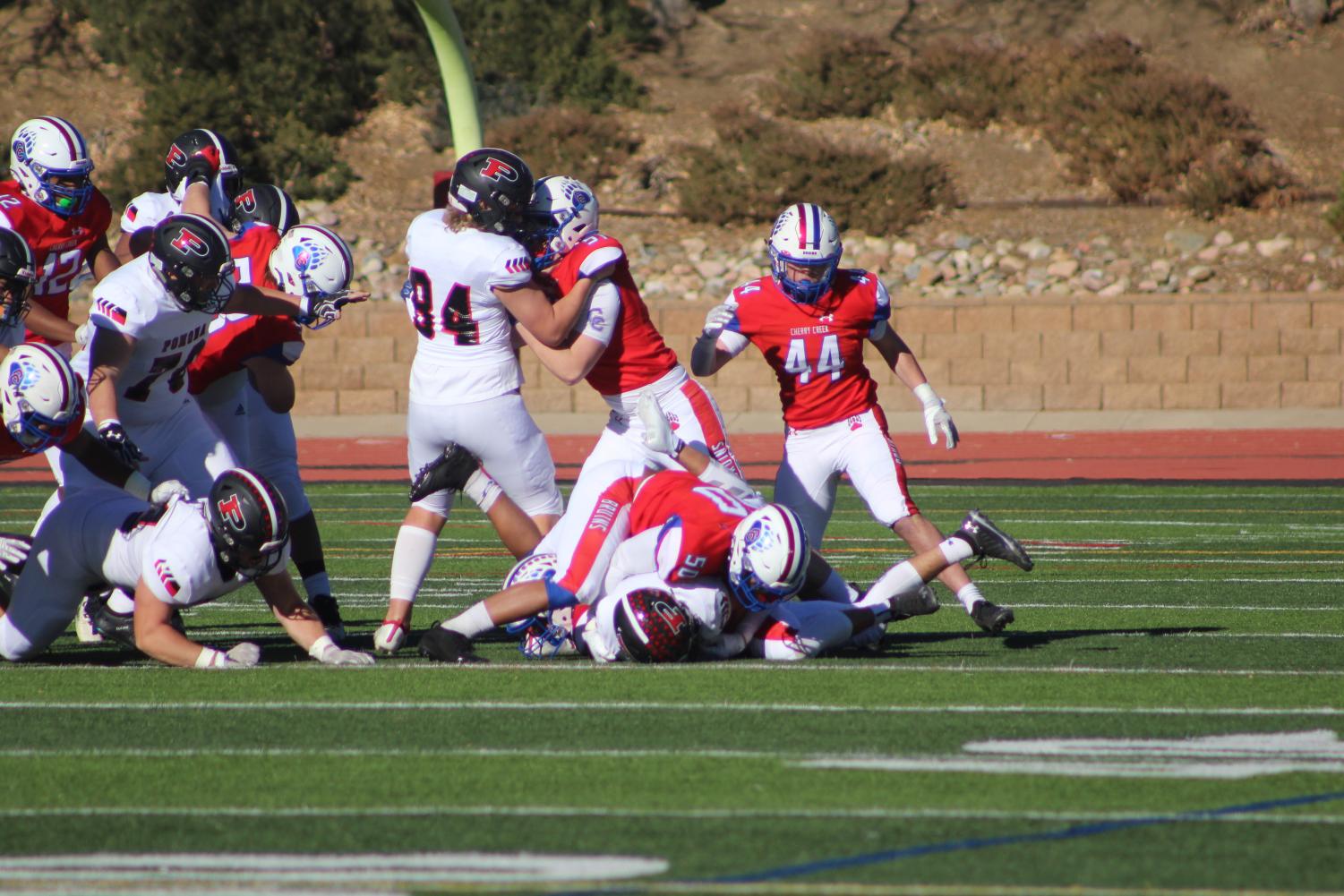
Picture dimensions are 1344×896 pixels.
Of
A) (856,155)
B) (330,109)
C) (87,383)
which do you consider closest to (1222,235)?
(856,155)

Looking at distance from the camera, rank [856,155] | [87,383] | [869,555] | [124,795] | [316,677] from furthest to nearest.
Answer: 1. [856,155]
2. [869,555]
3. [87,383]
4. [316,677]
5. [124,795]

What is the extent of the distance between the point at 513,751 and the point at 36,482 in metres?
13.0

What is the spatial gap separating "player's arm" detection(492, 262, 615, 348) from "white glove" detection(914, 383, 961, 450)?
161 centimetres

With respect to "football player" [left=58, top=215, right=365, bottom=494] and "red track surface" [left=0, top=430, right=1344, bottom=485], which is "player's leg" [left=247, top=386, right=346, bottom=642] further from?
"red track surface" [left=0, top=430, right=1344, bottom=485]

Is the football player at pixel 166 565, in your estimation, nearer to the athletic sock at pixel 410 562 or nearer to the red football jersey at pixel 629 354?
the athletic sock at pixel 410 562

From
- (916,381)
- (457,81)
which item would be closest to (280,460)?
(916,381)

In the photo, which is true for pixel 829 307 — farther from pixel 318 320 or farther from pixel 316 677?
pixel 316 677

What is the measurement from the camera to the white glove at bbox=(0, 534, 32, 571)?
7247mm

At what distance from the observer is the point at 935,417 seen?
8.37 metres

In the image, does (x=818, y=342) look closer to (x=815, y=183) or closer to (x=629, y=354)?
(x=629, y=354)

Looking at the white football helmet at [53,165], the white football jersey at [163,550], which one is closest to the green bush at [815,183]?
the white football helmet at [53,165]

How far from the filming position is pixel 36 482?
56.5 ft

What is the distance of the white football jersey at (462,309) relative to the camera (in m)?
7.49

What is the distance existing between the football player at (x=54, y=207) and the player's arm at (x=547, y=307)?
247 centimetres
